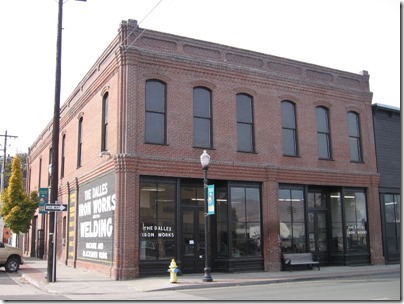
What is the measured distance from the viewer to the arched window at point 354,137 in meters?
24.7

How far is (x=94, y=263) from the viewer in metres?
20.7

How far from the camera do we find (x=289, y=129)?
74.6 ft

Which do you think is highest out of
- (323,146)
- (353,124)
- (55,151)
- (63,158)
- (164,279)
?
(353,124)

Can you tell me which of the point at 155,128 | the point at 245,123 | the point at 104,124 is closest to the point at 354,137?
the point at 245,123

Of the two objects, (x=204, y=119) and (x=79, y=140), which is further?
(x=79, y=140)

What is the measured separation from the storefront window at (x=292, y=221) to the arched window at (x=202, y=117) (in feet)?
14.8

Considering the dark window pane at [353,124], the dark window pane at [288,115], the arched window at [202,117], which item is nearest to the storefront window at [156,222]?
the arched window at [202,117]

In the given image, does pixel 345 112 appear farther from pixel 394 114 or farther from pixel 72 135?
pixel 72 135

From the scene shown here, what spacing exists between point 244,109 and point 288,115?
256cm

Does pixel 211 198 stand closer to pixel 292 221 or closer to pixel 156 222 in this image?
pixel 156 222

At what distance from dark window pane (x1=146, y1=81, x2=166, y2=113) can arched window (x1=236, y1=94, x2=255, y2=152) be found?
376 cm

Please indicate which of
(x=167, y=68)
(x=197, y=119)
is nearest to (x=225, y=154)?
(x=197, y=119)

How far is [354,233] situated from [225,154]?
8.31 meters

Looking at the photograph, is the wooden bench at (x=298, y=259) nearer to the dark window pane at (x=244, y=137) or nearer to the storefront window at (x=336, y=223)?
the storefront window at (x=336, y=223)
